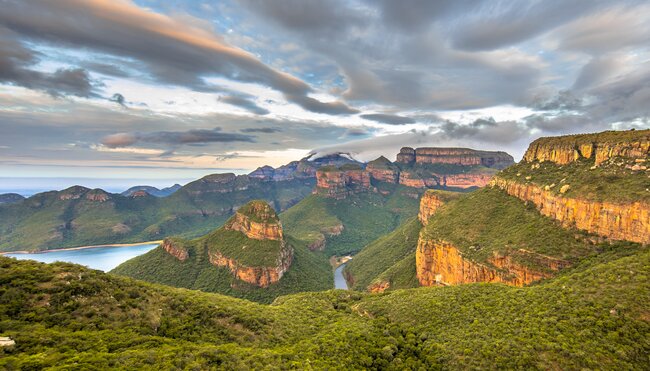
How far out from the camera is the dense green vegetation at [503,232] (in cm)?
5347

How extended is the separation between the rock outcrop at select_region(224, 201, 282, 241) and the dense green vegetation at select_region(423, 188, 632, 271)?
65937 millimetres

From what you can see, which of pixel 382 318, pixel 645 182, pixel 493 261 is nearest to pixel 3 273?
pixel 382 318

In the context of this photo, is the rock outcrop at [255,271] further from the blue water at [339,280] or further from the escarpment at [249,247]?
the blue water at [339,280]

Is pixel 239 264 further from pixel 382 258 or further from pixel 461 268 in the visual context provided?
pixel 461 268

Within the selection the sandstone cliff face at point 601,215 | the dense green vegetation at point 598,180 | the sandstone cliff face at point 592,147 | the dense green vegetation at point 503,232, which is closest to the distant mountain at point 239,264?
the dense green vegetation at point 503,232

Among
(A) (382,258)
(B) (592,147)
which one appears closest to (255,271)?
(A) (382,258)

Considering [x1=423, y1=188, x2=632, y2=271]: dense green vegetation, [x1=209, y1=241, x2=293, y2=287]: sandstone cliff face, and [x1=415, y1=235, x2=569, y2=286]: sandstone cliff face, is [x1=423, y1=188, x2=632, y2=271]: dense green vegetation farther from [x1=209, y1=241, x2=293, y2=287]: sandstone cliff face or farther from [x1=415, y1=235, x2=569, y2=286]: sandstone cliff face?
[x1=209, y1=241, x2=293, y2=287]: sandstone cliff face

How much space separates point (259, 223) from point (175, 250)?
41.0 metres

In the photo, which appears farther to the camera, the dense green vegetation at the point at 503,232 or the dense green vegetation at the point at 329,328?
the dense green vegetation at the point at 503,232

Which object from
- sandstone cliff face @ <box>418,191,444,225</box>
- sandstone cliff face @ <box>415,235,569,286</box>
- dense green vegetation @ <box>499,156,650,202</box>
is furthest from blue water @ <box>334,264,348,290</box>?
dense green vegetation @ <box>499,156,650,202</box>

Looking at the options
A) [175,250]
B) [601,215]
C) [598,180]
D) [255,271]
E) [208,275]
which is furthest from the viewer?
[175,250]

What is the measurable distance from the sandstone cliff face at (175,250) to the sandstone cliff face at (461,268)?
3925 inches

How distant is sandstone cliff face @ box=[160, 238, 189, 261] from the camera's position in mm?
124250

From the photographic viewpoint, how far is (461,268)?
7106 centimetres
